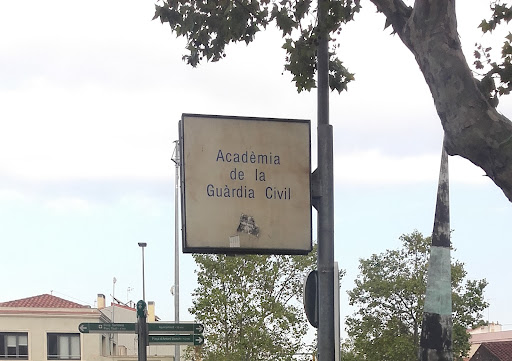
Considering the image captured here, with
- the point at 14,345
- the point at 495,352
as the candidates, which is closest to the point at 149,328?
the point at 495,352

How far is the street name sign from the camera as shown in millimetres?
8375

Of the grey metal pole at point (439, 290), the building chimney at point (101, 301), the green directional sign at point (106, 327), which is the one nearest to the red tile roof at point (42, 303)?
the building chimney at point (101, 301)

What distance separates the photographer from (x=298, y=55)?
10242mm

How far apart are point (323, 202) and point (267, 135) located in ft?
2.69

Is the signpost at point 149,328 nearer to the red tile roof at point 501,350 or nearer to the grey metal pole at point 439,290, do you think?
the grey metal pole at point 439,290

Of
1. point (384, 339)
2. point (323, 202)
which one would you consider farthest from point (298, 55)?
point (384, 339)

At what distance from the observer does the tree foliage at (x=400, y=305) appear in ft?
132

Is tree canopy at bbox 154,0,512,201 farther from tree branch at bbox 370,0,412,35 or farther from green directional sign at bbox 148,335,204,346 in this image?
green directional sign at bbox 148,335,204,346

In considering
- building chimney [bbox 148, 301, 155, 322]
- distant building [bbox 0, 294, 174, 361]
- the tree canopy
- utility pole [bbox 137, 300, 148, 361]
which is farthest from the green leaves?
building chimney [bbox 148, 301, 155, 322]

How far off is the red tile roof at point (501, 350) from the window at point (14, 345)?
91.6ft

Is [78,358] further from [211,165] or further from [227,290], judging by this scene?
[211,165]

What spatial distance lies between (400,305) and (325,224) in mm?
34165

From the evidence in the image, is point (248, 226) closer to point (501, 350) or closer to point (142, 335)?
point (142, 335)

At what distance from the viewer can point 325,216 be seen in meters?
8.55
